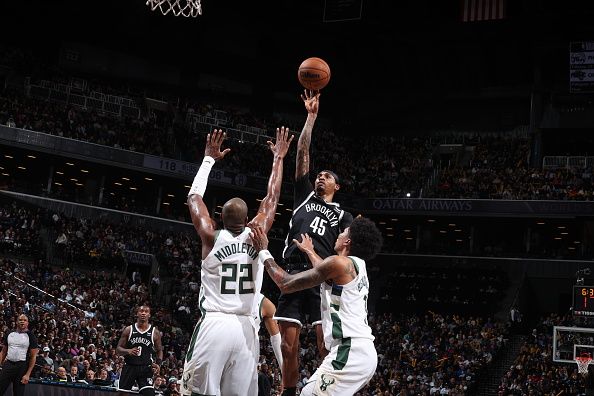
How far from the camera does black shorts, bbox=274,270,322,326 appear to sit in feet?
28.5

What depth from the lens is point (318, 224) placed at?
9.07m

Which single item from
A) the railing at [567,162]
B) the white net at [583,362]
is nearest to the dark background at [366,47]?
the railing at [567,162]

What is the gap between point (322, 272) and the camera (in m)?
7.01

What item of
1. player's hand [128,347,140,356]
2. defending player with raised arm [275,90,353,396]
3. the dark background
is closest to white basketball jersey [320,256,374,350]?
defending player with raised arm [275,90,353,396]

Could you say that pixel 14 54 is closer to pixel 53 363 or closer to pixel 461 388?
pixel 53 363

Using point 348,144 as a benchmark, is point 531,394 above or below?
below

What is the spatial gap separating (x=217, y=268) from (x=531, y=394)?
2087 centimetres

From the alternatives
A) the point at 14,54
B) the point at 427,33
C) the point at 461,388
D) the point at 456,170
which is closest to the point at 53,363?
the point at 461,388

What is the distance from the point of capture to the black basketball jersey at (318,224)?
29.6ft

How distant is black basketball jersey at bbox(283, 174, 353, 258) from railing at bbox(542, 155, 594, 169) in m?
31.6

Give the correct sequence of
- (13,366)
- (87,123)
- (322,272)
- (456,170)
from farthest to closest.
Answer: (456,170) → (87,123) → (13,366) → (322,272)

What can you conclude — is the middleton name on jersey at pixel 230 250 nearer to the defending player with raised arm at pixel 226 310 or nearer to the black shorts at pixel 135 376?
the defending player with raised arm at pixel 226 310

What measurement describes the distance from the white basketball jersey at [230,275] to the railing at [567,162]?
33.7 meters

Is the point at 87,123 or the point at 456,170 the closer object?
the point at 87,123
